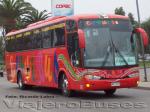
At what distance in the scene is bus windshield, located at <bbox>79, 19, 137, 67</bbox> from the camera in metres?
19.2

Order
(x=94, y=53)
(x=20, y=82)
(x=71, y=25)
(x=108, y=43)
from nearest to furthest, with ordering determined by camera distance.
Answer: (x=94, y=53) → (x=108, y=43) → (x=71, y=25) → (x=20, y=82)

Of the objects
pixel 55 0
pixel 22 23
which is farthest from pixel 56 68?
pixel 22 23

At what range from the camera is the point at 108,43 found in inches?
766

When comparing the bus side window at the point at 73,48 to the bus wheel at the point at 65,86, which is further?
the bus wheel at the point at 65,86

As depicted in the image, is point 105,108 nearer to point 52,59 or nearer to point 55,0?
point 52,59

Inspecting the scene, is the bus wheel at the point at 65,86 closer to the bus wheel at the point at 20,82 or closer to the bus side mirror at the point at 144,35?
the bus side mirror at the point at 144,35

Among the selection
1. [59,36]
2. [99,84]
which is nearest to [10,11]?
[59,36]

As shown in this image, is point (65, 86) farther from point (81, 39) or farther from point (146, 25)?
point (146, 25)

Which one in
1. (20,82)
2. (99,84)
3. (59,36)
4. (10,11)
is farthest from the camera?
(10,11)

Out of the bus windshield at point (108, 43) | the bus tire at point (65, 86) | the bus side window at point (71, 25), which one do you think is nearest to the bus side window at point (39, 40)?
the bus tire at point (65, 86)

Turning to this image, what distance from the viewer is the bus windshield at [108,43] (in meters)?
19.2

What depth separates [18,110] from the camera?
15930 millimetres

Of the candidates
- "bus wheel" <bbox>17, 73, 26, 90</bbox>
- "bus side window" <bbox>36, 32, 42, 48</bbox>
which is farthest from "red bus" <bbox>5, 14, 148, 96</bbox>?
"bus wheel" <bbox>17, 73, 26, 90</bbox>

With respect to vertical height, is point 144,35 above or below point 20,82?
above
